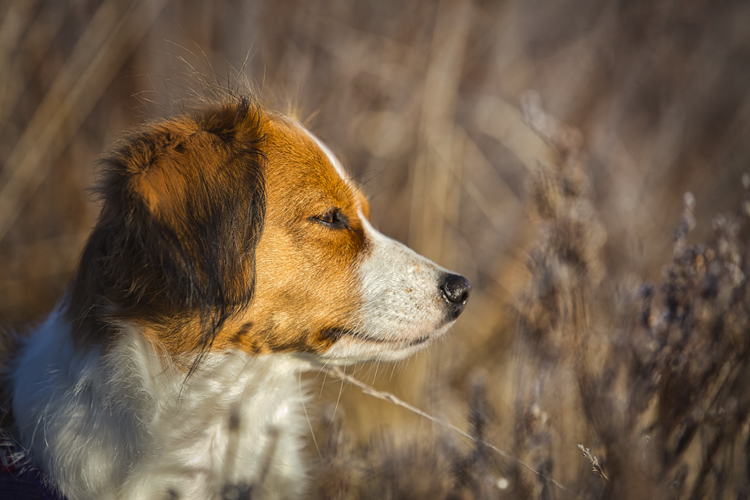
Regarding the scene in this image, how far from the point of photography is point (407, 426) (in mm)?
3684

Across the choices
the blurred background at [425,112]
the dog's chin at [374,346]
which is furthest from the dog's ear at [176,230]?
the blurred background at [425,112]

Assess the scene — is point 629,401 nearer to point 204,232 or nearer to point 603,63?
point 204,232

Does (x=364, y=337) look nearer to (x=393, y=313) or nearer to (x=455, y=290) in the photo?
(x=393, y=313)

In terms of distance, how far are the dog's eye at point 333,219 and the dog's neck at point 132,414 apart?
0.49 metres

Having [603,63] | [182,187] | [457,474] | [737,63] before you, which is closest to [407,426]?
[457,474]

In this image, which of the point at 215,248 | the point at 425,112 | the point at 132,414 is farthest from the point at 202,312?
the point at 425,112

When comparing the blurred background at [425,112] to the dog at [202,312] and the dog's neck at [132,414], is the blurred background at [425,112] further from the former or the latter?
the dog's neck at [132,414]

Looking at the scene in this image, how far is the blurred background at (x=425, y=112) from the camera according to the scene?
12.8ft

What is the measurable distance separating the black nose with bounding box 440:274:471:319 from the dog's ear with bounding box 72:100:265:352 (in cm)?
69

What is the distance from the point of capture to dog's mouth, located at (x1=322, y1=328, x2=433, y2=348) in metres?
1.96

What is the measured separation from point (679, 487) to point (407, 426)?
2.26 m

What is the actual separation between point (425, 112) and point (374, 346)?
234 cm

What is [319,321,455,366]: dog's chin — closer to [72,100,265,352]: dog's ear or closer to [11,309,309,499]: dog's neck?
[11,309,309,499]: dog's neck

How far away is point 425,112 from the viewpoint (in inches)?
154
